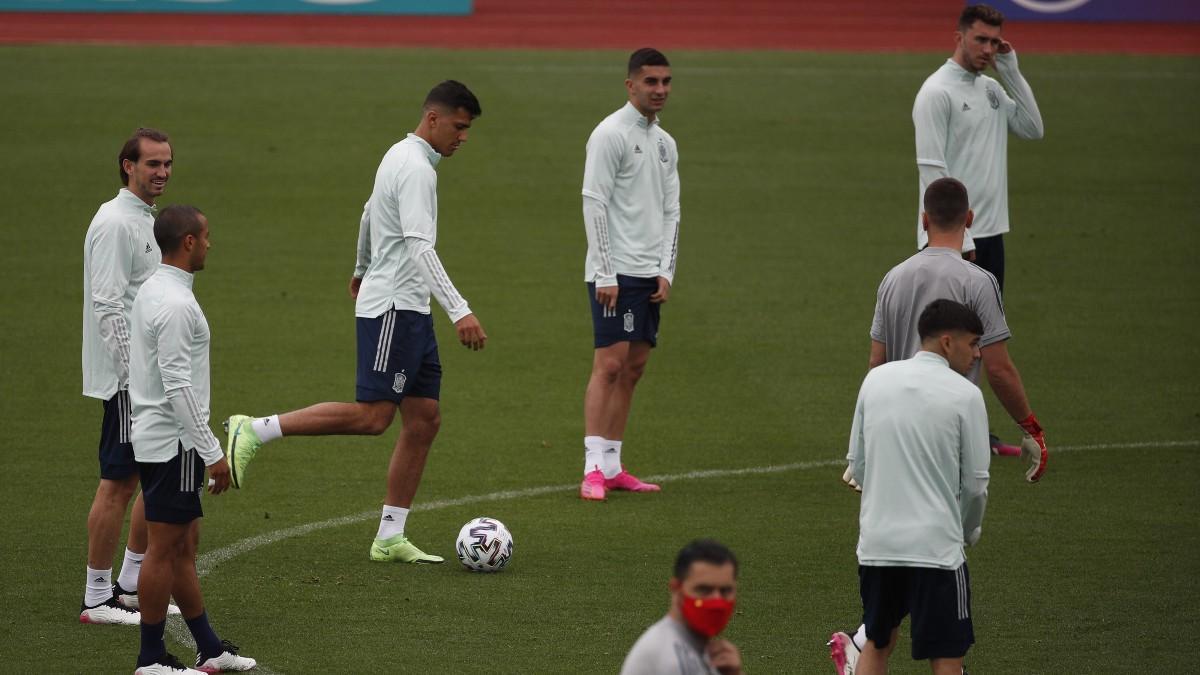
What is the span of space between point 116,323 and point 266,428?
1006mm

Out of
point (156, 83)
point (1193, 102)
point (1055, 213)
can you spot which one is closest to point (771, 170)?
point (1055, 213)

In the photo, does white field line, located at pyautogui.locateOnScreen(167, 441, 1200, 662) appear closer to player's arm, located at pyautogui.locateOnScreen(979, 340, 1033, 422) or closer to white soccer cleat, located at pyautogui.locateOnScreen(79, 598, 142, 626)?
white soccer cleat, located at pyautogui.locateOnScreen(79, 598, 142, 626)

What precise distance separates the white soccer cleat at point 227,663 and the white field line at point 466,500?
8cm

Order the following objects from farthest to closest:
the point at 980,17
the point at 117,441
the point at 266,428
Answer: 1. the point at 980,17
2. the point at 266,428
3. the point at 117,441

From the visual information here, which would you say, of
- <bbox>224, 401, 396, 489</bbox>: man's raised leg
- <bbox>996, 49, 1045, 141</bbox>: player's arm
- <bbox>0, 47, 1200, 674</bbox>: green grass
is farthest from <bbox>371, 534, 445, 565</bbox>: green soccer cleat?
<bbox>996, 49, 1045, 141</bbox>: player's arm

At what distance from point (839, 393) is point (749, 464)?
2023mm

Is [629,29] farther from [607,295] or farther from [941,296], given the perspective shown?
[941,296]

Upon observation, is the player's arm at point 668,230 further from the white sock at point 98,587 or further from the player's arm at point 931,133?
the white sock at point 98,587

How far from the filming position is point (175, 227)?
6668mm

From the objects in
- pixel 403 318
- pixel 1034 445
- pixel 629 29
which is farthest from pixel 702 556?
pixel 629 29

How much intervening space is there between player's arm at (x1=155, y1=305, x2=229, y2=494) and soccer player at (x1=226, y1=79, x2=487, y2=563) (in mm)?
1415

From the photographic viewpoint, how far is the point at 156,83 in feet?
79.7

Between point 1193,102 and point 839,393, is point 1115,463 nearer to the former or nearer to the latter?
point 839,393

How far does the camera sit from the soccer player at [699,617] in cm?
452
